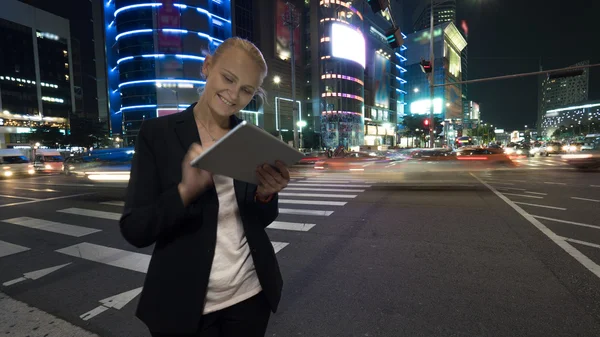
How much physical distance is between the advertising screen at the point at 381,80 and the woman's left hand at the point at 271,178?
87.8 metres

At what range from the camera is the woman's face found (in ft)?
4.83

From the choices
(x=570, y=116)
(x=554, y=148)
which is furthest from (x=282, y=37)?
(x=570, y=116)

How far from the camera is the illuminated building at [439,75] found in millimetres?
107625

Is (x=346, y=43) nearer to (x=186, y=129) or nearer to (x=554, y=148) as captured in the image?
(x=554, y=148)

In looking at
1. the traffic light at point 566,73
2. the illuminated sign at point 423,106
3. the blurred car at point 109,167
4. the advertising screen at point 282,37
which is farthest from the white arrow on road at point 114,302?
the illuminated sign at point 423,106

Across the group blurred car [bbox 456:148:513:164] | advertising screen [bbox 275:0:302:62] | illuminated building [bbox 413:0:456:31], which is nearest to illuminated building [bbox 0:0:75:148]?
advertising screen [bbox 275:0:302:62]

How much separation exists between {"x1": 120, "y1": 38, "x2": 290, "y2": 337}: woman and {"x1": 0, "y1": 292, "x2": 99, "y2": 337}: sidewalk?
2.39 m

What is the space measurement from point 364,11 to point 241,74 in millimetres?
92236

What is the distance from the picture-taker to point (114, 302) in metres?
3.51

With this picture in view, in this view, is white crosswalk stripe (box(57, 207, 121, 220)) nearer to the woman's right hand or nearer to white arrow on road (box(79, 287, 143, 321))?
white arrow on road (box(79, 287, 143, 321))

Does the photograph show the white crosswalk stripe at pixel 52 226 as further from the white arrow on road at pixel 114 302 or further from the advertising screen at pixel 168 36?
the advertising screen at pixel 168 36

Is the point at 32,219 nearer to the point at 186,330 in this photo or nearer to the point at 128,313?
the point at 128,313

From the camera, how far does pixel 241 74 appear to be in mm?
1497

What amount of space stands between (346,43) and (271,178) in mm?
72714
